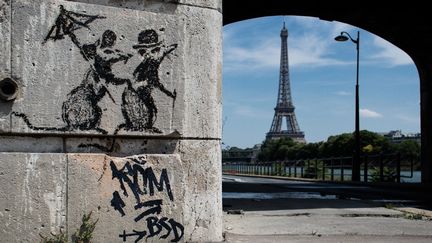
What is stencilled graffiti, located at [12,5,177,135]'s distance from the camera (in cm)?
523

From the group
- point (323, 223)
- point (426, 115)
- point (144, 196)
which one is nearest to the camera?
point (144, 196)

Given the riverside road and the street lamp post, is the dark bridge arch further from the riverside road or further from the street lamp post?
the riverside road

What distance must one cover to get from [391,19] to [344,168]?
923cm

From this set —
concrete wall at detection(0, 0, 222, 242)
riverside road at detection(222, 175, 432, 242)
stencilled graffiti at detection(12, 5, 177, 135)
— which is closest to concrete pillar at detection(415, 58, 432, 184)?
riverside road at detection(222, 175, 432, 242)

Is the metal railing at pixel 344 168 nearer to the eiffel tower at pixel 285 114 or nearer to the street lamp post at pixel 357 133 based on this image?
the street lamp post at pixel 357 133

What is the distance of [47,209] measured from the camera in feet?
16.4

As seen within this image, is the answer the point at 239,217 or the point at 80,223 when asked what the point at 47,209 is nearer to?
the point at 80,223

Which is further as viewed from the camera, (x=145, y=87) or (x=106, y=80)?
(x=145, y=87)

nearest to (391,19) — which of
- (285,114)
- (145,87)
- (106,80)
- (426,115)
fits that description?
(426,115)

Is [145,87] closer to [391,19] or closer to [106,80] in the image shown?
[106,80]

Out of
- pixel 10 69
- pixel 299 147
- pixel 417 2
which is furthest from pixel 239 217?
pixel 299 147

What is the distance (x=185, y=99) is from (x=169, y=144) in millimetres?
482

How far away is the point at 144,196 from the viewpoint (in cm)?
536

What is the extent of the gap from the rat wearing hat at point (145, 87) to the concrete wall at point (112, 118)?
0.01m
